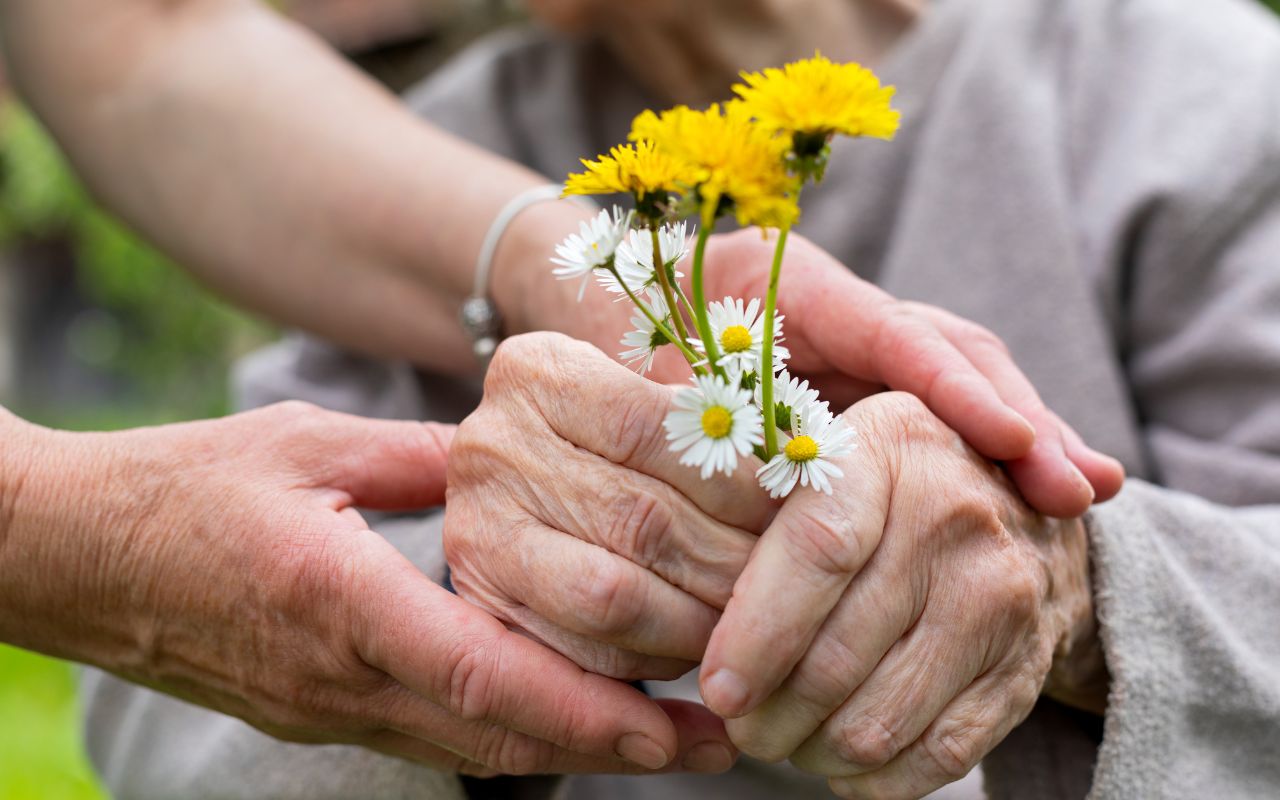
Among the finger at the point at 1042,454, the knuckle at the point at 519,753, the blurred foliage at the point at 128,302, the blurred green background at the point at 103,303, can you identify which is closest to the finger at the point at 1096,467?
the finger at the point at 1042,454

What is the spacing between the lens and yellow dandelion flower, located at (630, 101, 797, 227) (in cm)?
54

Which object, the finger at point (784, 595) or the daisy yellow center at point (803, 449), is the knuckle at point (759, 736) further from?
the daisy yellow center at point (803, 449)

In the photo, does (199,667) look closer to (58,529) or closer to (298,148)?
(58,529)

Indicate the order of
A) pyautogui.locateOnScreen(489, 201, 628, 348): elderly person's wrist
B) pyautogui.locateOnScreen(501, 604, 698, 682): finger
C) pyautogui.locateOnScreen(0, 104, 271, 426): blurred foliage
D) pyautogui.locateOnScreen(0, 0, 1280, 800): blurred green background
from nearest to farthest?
pyautogui.locateOnScreen(501, 604, 698, 682): finger → pyautogui.locateOnScreen(489, 201, 628, 348): elderly person's wrist → pyautogui.locateOnScreen(0, 0, 1280, 800): blurred green background → pyautogui.locateOnScreen(0, 104, 271, 426): blurred foliage

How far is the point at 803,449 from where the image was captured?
641 millimetres

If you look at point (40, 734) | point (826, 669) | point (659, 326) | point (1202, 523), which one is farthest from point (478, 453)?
point (40, 734)

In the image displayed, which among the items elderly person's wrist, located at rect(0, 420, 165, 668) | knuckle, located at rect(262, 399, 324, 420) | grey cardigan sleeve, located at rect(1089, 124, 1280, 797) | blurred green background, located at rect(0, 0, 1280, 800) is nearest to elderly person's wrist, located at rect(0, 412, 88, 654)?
elderly person's wrist, located at rect(0, 420, 165, 668)

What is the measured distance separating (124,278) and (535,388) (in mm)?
5700

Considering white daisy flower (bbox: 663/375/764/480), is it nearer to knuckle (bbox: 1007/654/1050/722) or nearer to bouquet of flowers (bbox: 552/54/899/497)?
bouquet of flowers (bbox: 552/54/899/497)

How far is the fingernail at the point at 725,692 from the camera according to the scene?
655 mm

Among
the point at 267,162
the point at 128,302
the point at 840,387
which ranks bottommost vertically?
the point at 840,387

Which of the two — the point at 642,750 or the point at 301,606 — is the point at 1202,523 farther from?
the point at 301,606

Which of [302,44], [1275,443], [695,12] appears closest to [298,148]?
[302,44]

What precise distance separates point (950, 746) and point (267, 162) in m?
1.08
